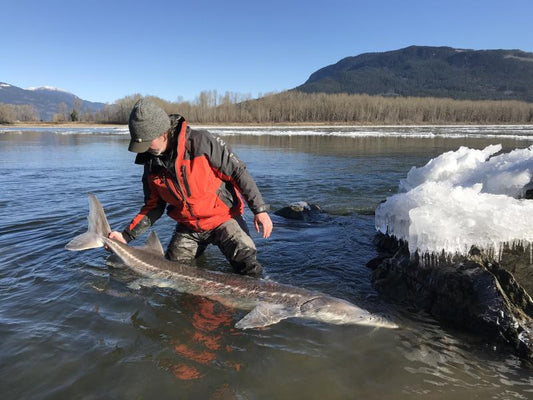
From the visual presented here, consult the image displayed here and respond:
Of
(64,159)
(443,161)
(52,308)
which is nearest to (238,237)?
(52,308)

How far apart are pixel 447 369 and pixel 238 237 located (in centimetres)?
303

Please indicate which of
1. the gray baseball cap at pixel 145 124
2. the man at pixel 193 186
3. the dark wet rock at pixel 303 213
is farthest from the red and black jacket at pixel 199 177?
the dark wet rock at pixel 303 213

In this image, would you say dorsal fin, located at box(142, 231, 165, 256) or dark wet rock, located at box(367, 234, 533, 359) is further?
dorsal fin, located at box(142, 231, 165, 256)

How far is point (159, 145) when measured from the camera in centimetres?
477

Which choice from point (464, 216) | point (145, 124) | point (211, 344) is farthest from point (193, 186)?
point (464, 216)

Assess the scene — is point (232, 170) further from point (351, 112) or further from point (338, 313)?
point (351, 112)

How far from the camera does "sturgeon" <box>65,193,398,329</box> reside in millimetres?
4422

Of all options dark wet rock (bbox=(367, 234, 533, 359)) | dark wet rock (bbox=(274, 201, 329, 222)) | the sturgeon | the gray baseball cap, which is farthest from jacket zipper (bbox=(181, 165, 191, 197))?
dark wet rock (bbox=(274, 201, 329, 222))

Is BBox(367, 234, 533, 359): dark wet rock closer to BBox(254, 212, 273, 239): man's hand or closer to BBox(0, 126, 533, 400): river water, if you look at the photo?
BBox(0, 126, 533, 400): river water

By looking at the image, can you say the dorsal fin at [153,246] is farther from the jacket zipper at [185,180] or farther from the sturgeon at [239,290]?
the jacket zipper at [185,180]

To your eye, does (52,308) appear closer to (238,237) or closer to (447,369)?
(238,237)

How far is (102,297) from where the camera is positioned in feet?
16.8

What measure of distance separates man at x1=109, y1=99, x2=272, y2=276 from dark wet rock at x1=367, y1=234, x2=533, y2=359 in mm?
2000

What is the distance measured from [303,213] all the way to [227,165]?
472 cm
